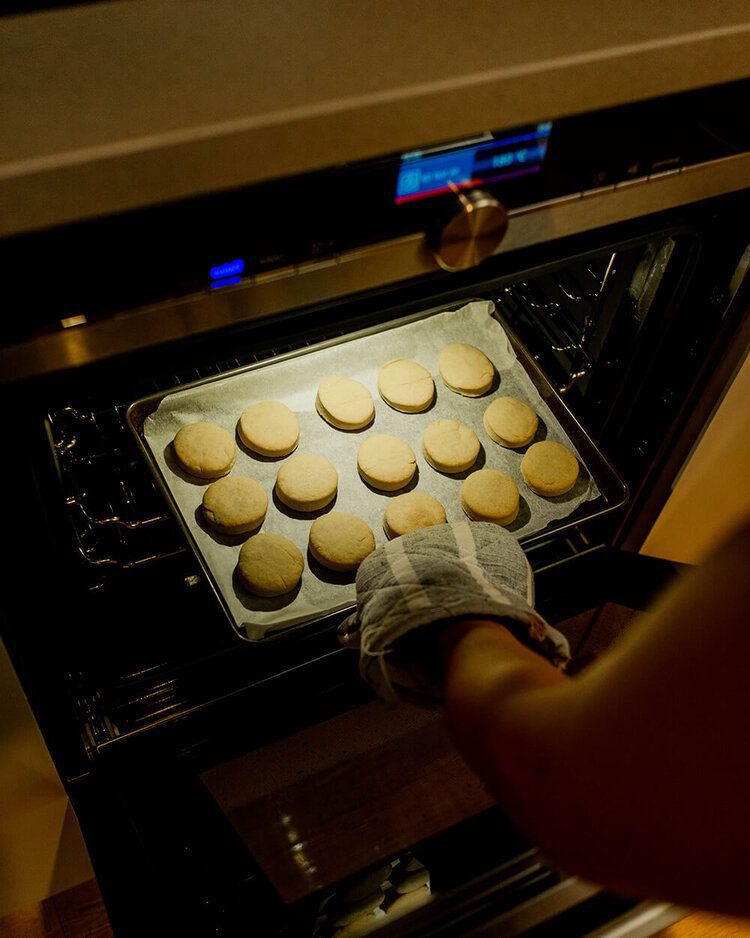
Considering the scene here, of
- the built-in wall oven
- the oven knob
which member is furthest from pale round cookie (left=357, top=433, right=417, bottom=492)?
the oven knob

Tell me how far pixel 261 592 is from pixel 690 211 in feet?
2.61

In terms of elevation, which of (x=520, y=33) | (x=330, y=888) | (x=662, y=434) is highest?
(x=520, y=33)

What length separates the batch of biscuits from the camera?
1.29m

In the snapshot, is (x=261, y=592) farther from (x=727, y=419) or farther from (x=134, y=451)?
(x=727, y=419)

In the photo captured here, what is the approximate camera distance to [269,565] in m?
1.26

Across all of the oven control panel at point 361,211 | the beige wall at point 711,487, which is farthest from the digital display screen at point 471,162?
the beige wall at point 711,487

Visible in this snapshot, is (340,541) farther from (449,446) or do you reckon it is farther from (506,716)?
(506,716)

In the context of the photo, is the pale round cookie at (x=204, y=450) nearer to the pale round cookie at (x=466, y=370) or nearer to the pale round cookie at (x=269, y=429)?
the pale round cookie at (x=269, y=429)

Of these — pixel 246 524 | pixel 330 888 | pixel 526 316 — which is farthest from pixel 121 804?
pixel 526 316

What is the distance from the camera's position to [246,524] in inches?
51.0

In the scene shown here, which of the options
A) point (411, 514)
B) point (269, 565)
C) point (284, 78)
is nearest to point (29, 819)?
point (269, 565)

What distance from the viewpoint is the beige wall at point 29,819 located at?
1.00m

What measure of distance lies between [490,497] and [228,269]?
2.44 feet

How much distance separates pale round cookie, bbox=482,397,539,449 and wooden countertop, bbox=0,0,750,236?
755 mm
